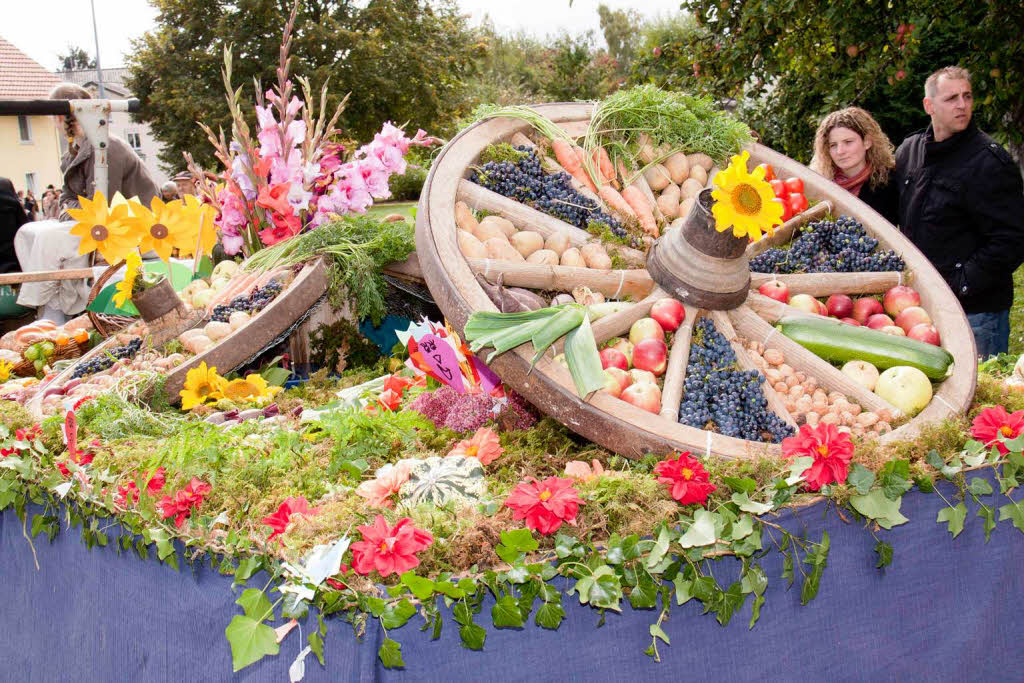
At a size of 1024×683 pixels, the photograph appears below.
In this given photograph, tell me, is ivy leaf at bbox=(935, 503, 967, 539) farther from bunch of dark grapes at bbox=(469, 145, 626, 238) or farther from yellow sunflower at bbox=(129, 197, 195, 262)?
yellow sunflower at bbox=(129, 197, 195, 262)

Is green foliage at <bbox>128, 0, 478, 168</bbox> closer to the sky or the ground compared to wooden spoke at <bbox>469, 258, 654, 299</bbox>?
closer to the sky

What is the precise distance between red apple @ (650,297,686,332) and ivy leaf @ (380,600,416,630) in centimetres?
107

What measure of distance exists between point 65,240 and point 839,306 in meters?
4.23

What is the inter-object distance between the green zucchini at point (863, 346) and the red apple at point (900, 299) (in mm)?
280

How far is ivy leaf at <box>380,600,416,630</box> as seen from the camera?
141 cm

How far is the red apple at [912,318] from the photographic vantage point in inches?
93.9

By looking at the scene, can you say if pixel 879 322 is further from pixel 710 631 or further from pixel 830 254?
pixel 710 631

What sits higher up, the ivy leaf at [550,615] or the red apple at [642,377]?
the red apple at [642,377]

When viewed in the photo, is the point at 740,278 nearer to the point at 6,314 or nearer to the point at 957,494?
the point at 957,494

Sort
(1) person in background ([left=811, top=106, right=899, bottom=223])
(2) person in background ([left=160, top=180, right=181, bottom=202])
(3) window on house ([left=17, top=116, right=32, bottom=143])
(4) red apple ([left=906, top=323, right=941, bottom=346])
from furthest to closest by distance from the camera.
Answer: (3) window on house ([left=17, top=116, right=32, bottom=143])
(2) person in background ([left=160, top=180, right=181, bottom=202])
(1) person in background ([left=811, top=106, right=899, bottom=223])
(4) red apple ([left=906, top=323, right=941, bottom=346])

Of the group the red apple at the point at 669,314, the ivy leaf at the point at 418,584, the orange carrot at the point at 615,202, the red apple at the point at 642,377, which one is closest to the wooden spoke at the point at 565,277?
the red apple at the point at 669,314

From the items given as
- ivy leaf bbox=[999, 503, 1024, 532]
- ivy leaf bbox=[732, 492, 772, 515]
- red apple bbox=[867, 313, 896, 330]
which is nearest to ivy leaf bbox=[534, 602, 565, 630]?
ivy leaf bbox=[732, 492, 772, 515]

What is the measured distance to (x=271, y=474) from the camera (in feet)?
6.44

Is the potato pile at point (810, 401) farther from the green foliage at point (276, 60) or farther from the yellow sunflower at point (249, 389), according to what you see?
the green foliage at point (276, 60)
